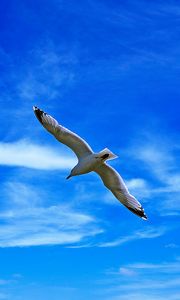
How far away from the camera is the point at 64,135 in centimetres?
2492

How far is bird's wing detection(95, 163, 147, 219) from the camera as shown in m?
25.4

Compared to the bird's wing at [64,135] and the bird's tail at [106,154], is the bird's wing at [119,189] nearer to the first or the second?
the bird's wing at [64,135]

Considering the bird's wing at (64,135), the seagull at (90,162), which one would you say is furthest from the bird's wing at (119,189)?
the bird's wing at (64,135)

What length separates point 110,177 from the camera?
25.6 metres

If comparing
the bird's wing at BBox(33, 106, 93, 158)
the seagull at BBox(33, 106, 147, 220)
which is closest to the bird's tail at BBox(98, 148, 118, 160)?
the seagull at BBox(33, 106, 147, 220)

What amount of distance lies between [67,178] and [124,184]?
8.42 feet

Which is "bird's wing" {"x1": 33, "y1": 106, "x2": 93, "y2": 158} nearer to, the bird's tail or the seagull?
the seagull

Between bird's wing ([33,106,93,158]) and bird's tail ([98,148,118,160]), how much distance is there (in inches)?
42.9

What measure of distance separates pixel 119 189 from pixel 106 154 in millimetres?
3143

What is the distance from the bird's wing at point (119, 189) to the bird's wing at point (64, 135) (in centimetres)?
111

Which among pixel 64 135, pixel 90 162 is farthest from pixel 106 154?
pixel 64 135

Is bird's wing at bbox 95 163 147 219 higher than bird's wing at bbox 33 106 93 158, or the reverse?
bird's wing at bbox 33 106 93 158

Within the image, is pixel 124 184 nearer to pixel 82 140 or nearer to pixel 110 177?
pixel 110 177

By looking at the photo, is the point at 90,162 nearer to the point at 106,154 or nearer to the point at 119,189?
the point at 106,154
